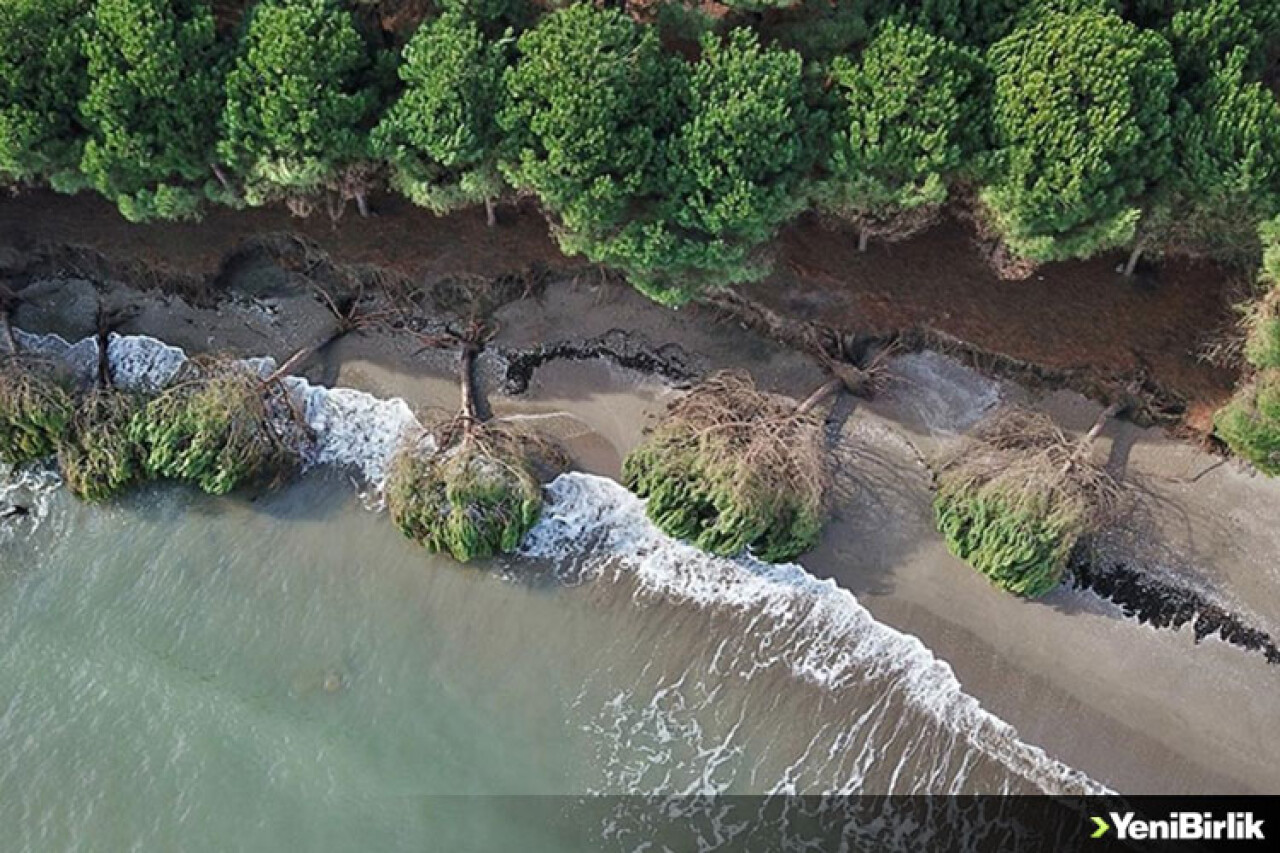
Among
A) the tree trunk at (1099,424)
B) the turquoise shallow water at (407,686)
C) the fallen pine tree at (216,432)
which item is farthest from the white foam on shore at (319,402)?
the tree trunk at (1099,424)

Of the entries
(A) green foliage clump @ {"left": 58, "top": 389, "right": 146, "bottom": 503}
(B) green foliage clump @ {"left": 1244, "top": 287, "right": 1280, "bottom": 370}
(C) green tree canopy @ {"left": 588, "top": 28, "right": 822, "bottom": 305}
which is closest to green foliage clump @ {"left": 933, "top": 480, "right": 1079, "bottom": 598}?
(B) green foliage clump @ {"left": 1244, "top": 287, "right": 1280, "bottom": 370}

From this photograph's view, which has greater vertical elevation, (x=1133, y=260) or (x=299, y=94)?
(x=299, y=94)

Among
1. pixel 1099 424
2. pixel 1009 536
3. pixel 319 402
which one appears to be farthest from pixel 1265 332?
pixel 319 402

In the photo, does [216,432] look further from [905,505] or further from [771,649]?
[905,505]

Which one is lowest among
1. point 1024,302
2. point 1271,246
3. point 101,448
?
point 101,448

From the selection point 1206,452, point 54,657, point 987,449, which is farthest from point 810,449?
point 54,657

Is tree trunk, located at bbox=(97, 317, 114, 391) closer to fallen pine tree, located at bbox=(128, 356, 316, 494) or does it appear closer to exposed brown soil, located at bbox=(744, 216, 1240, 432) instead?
fallen pine tree, located at bbox=(128, 356, 316, 494)

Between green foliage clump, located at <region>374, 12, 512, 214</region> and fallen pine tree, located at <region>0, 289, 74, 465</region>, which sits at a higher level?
green foliage clump, located at <region>374, 12, 512, 214</region>
